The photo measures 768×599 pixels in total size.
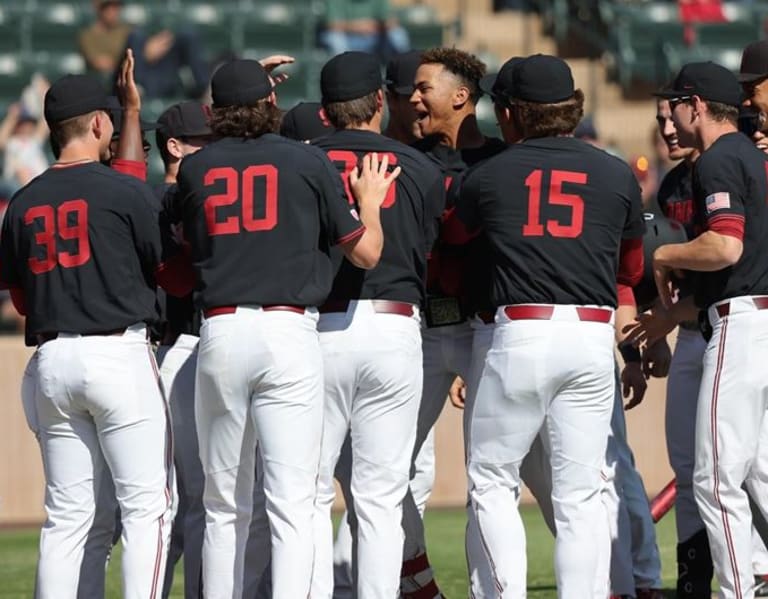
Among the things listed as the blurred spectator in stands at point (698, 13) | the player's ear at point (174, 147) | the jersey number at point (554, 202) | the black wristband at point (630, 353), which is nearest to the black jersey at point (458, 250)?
the jersey number at point (554, 202)

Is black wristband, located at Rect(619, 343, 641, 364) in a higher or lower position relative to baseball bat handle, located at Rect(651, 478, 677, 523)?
higher

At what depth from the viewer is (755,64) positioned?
6441mm

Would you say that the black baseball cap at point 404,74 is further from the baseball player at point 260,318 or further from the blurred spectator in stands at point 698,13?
the blurred spectator in stands at point 698,13

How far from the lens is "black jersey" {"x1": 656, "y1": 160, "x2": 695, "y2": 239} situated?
22.7 feet

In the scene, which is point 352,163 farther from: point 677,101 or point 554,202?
point 677,101

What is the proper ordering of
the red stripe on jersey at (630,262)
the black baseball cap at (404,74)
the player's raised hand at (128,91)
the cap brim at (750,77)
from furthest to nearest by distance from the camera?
the black baseball cap at (404,74) → the cap brim at (750,77) → the player's raised hand at (128,91) → the red stripe on jersey at (630,262)

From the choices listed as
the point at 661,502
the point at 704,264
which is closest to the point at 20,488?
the point at 661,502

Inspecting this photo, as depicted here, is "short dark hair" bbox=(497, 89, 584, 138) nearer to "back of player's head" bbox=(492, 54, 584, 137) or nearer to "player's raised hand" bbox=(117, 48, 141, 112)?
"back of player's head" bbox=(492, 54, 584, 137)

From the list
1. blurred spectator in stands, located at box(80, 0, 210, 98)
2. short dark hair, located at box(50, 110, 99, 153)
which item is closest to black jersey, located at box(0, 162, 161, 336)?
short dark hair, located at box(50, 110, 99, 153)

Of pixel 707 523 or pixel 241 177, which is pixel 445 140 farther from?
pixel 707 523

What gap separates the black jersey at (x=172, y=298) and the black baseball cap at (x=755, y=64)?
2289 millimetres

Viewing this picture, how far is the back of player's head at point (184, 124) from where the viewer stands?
6.47 m

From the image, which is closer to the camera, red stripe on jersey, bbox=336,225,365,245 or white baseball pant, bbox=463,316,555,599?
red stripe on jersey, bbox=336,225,365,245

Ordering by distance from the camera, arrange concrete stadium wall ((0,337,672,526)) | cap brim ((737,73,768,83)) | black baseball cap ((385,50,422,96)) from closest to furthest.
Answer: cap brim ((737,73,768,83))
black baseball cap ((385,50,422,96))
concrete stadium wall ((0,337,672,526))
